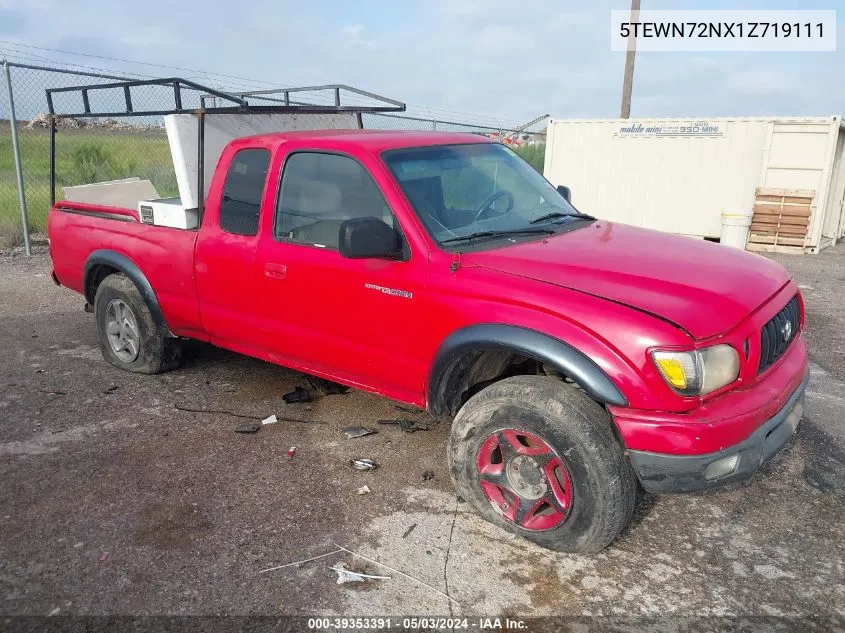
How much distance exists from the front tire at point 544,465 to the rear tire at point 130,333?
2.79m

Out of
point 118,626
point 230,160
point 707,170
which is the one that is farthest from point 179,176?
point 707,170

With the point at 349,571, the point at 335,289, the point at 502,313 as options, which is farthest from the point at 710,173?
the point at 349,571

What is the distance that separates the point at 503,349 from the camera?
10.2 feet

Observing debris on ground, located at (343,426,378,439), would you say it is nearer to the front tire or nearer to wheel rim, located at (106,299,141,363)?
the front tire

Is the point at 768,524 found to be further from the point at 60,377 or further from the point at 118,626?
the point at 60,377

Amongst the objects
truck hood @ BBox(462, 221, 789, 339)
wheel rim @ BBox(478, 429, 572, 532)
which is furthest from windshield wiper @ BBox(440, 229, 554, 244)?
wheel rim @ BBox(478, 429, 572, 532)

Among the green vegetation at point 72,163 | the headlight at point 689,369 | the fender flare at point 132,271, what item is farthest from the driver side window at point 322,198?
the green vegetation at point 72,163

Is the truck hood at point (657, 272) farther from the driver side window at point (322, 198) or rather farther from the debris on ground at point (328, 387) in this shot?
the debris on ground at point (328, 387)

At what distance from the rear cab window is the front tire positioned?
6.11 ft

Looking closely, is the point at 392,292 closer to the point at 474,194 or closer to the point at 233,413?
the point at 474,194

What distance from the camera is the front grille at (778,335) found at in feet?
10.3

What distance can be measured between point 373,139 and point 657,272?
5.78 ft

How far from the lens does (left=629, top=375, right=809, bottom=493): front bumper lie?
2.80m

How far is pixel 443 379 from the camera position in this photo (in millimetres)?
3426
